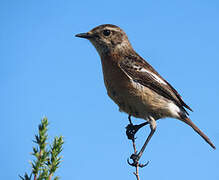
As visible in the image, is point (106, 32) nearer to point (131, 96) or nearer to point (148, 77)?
point (148, 77)

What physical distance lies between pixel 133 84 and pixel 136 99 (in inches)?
14.1

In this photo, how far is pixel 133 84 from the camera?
6.48 meters

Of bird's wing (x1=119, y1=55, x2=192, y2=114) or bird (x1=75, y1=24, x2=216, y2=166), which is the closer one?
bird (x1=75, y1=24, x2=216, y2=166)

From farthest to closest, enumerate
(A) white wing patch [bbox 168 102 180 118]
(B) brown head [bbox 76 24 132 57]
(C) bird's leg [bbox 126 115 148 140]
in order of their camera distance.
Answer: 1. (B) brown head [bbox 76 24 132 57]
2. (A) white wing patch [bbox 168 102 180 118]
3. (C) bird's leg [bbox 126 115 148 140]

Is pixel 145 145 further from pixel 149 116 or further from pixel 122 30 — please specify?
pixel 122 30

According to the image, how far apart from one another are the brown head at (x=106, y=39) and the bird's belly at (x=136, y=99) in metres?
1.23

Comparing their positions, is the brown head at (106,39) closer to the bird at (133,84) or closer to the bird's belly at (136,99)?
the bird at (133,84)

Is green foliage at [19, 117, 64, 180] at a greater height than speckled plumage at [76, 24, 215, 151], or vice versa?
speckled plumage at [76, 24, 215, 151]

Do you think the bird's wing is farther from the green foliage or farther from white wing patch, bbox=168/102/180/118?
the green foliage

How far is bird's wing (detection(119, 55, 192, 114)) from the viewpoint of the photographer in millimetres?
6754

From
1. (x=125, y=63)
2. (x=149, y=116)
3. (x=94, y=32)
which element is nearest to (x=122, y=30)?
(x=94, y=32)

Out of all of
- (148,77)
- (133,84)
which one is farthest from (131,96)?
(148,77)

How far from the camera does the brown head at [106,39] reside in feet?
24.1

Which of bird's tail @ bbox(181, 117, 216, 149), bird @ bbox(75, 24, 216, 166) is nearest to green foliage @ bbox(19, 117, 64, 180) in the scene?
bird @ bbox(75, 24, 216, 166)
